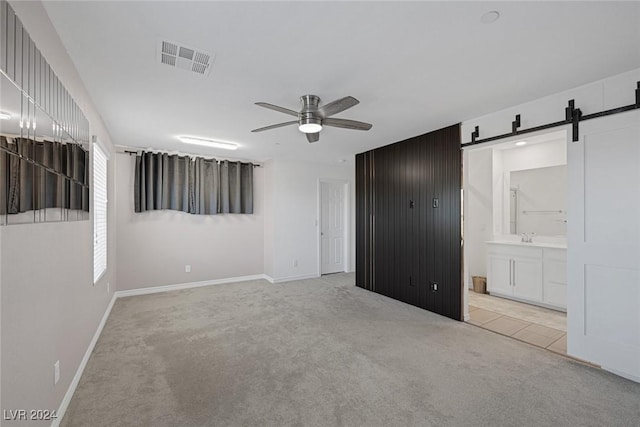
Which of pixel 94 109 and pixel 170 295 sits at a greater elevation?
pixel 94 109

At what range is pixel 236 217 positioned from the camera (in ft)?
19.2

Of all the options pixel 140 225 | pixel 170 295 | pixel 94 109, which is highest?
pixel 94 109

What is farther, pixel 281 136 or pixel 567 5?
pixel 281 136

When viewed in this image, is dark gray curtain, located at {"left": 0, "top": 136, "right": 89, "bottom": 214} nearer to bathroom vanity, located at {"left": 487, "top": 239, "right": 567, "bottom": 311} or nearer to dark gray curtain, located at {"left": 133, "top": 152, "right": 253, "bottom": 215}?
dark gray curtain, located at {"left": 133, "top": 152, "right": 253, "bottom": 215}

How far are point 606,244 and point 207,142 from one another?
A: 16.1 feet

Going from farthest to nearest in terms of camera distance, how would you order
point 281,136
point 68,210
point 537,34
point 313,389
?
point 281,136 → point 313,389 → point 68,210 → point 537,34

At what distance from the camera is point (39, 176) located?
4.88ft

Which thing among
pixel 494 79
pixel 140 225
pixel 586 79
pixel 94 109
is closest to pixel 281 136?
pixel 94 109

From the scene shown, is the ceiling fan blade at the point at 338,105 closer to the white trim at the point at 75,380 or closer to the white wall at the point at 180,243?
the white trim at the point at 75,380

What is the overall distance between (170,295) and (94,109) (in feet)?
10.1

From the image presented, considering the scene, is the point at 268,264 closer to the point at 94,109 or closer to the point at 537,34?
the point at 94,109

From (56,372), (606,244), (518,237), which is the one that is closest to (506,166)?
(518,237)

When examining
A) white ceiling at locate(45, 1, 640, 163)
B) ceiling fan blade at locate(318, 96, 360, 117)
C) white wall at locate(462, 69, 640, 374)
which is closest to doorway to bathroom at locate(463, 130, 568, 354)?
white wall at locate(462, 69, 640, 374)

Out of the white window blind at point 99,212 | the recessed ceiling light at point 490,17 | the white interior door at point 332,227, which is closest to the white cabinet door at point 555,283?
the recessed ceiling light at point 490,17
